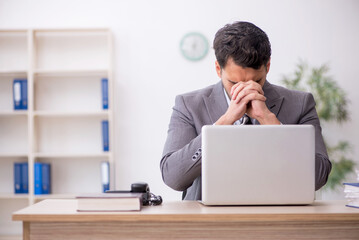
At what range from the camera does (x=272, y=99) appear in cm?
216

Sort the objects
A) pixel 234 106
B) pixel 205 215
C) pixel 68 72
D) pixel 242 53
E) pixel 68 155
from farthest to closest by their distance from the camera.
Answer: pixel 68 72
pixel 68 155
pixel 242 53
pixel 234 106
pixel 205 215

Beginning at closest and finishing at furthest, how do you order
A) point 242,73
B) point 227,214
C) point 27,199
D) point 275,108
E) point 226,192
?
point 227,214, point 226,192, point 242,73, point 275,108, point 27,199

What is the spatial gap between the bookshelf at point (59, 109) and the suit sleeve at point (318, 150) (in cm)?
307

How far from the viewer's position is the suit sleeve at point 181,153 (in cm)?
186

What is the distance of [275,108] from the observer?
Answer: 2.14 meters

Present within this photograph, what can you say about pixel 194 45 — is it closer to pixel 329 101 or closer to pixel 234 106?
pixel 329 101

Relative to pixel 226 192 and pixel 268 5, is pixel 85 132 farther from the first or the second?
pixel 226 192

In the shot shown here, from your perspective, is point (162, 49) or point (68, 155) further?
point (162, 49)

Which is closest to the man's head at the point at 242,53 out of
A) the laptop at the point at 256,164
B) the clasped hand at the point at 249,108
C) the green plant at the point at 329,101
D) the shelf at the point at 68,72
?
the clasped hand at the point at 249,108

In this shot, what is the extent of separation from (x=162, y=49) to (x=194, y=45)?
0.31 metres

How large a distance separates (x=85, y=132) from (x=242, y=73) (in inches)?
128

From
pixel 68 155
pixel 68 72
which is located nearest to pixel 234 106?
pixel 68 155

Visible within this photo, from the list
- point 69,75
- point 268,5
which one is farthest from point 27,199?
point 268,5

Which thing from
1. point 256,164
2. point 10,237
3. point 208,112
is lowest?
point 10,237
